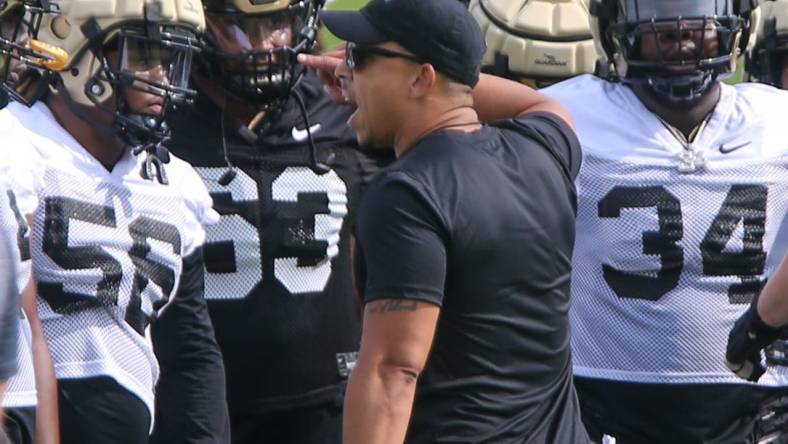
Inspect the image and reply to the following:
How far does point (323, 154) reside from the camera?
→ 5.56m

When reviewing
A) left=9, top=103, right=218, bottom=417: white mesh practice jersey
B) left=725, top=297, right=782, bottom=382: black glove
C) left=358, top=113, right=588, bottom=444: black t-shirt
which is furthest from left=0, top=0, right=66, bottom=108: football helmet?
left=725, top=297, right=782, bottom=382: black glove

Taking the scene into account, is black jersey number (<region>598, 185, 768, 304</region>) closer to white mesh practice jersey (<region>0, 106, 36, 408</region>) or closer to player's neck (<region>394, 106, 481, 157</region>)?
player's neck (<region>394, 106, 481, 157</region>)

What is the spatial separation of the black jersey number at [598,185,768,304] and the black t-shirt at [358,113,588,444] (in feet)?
3.64

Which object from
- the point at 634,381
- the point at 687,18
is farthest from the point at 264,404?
the point at 687,18

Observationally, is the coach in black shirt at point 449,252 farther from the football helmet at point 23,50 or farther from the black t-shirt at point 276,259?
the black t-shirt at point 276,259

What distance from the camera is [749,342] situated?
4734 mm

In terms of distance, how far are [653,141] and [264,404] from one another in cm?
132

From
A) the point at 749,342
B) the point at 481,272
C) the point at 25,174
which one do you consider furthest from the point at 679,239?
the point at 25,174

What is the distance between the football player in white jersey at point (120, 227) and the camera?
183 inches

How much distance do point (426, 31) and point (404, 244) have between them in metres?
0.50

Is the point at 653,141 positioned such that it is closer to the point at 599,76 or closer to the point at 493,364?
the point at 599,76

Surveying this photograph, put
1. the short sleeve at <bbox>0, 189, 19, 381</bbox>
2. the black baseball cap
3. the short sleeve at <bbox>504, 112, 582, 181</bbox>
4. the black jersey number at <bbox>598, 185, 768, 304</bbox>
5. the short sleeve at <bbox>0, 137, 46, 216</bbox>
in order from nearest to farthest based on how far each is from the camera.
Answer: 1. the short sleeve at <bbox>0, 189, 19, 381</bbox>
2. the black baseball cap
3. the short sleeve at <bbox>504, 112, 582, 181</bbox>
4. the short sleeve at <bbox>0, 137, 46, 216</bbox>
5. the black jersey number at <bbox>598, 185, 768, 304</bbox>

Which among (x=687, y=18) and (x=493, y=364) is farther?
(x=687, y=18)

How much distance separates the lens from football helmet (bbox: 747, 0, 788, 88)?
21.0 ft
